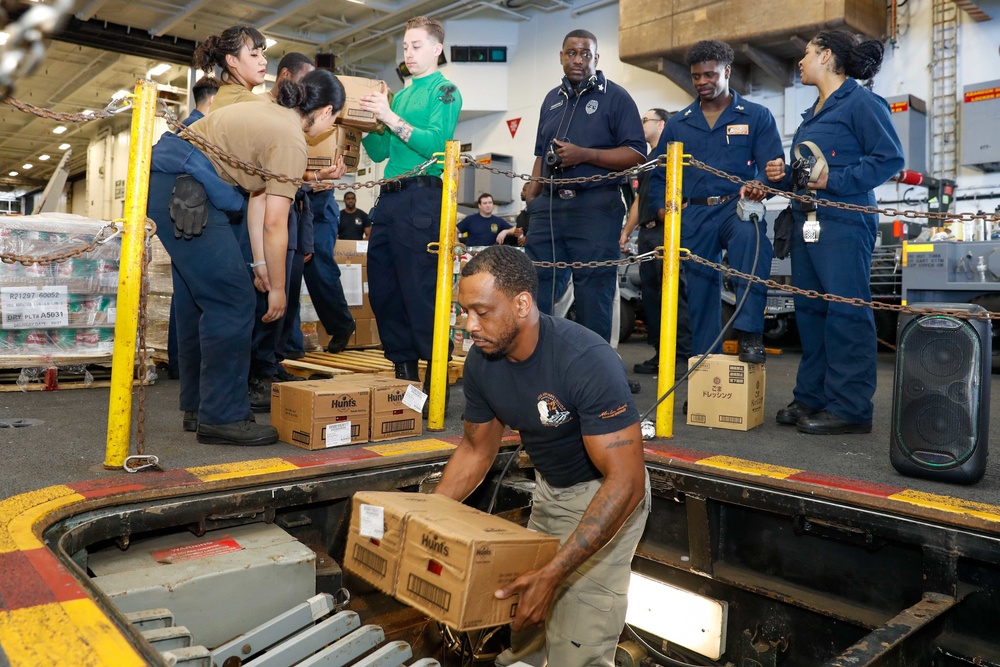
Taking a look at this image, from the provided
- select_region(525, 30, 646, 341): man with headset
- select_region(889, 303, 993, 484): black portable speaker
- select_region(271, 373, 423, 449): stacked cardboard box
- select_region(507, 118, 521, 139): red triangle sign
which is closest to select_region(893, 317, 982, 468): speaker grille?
select_region(889, 303, 993, 484): black portable speaker

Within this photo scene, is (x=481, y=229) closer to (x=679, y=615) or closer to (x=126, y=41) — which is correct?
(x=126, y=41)

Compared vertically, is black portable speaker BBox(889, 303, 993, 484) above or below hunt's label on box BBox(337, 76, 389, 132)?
A: below

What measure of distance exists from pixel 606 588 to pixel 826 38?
298cm

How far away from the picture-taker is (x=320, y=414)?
Answer: 134 inches

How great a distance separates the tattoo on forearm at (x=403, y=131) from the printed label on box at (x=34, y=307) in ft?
9.05

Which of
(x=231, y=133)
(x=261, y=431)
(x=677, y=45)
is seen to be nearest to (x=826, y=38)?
(x=231, y=133)

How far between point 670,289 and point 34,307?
4063mm

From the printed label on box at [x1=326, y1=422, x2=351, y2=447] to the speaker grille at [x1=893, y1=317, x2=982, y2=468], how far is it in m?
2.27

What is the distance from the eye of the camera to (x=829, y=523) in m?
2.88

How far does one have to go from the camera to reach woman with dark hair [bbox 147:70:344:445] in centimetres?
319

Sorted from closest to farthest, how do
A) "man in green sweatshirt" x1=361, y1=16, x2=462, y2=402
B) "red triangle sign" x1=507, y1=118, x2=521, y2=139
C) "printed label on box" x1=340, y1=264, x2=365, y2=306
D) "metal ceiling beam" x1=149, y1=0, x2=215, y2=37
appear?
"man in green sweatshirt" x1=361, y1=16, x2=462, y2=402, "printed label on box" x1=340, y1=264, x2=365, y2=306, "metal ceiling beam" x1=149, y1=0, x2=215, y2=37, "red triangle sign" x1=507, y1=118, x2=521, y2=139

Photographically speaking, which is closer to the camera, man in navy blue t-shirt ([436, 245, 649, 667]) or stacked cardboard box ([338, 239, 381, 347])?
man in navy blue t-shirt ([436, 245, 649, 667])

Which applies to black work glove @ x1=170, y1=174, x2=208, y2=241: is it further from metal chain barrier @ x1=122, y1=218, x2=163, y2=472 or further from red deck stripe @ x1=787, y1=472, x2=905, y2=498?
red deck stripe @ x1=787, y1=472, x2=905, y2=498

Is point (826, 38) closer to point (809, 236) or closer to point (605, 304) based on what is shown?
point (809, 236)
